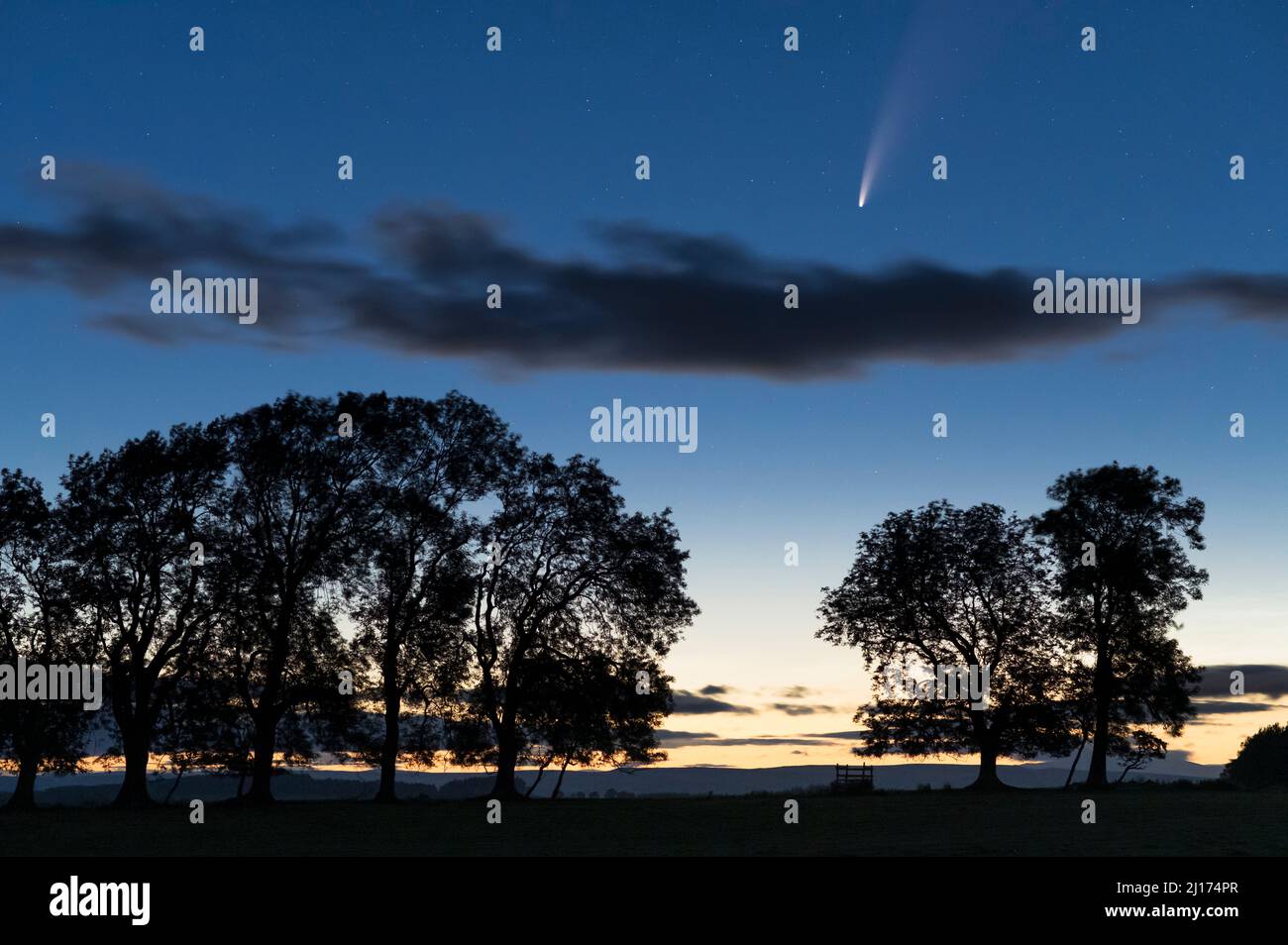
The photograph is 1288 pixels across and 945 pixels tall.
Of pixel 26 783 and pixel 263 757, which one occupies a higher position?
pixel 263 757

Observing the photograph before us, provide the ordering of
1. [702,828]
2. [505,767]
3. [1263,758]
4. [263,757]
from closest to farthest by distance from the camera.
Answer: [702,828]
[263,757]
[505,767]
[1263,758]

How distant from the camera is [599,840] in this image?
118 ft

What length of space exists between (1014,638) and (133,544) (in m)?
45.0

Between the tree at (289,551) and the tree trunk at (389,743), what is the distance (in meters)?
2.59

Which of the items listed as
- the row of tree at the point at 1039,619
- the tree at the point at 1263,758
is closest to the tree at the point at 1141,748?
the row of tree at the point at 1039,619

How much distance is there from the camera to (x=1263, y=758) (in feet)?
456

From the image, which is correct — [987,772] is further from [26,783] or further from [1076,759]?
[26,783]

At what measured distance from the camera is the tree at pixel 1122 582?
65125mm

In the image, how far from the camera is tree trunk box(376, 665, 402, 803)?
58.9m

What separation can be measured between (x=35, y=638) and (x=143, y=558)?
709 cm

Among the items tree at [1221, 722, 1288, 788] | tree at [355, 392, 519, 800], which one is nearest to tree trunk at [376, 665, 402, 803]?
tree at [355, 392, 519, 800]

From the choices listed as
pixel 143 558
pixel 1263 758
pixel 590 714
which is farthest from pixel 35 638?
pixel 1263 758
